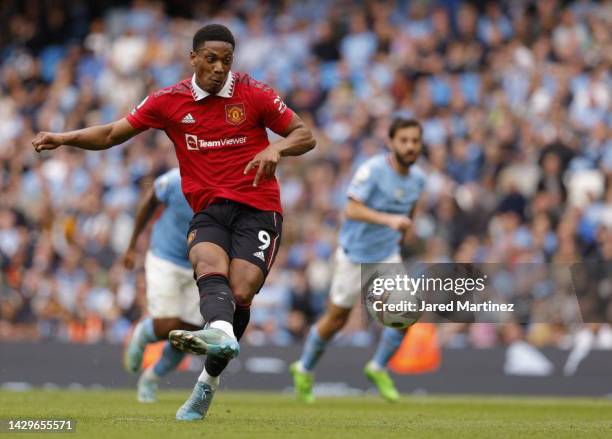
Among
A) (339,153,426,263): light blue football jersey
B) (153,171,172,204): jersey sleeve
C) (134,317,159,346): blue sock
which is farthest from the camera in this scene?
(339,153,426,263): light blue football jersey

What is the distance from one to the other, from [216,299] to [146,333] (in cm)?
445

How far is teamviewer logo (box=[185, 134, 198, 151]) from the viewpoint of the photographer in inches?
346

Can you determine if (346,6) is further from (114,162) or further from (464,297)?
(464,297)

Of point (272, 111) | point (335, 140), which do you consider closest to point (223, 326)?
point (272, 111)

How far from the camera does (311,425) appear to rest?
Result: 8.75m

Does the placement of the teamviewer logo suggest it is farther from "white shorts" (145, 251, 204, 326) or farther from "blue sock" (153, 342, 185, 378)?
"blue sock" (153, 342, 185, 378)

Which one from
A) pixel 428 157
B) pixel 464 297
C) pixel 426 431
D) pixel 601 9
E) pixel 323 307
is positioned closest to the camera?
pixel 426 431

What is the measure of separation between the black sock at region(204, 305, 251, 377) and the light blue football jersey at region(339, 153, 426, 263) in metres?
4.03

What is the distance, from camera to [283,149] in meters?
8.47

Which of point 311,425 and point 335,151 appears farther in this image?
point 335,151

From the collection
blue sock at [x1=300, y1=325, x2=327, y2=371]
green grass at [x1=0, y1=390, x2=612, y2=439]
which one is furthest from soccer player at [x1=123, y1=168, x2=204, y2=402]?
blue sock at [x1=300, y1=325, x2=327, y2=371]

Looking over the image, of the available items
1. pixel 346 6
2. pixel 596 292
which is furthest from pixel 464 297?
pixel 346 6

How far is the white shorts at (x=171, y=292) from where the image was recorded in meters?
12.3

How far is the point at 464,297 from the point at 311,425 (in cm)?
267
